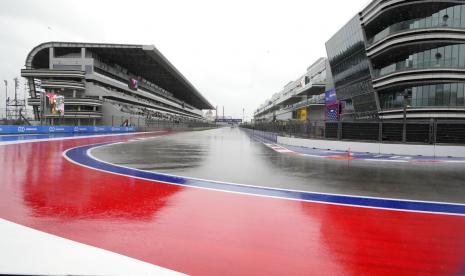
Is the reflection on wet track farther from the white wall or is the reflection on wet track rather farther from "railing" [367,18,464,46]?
"railing" [367,18,464,46]

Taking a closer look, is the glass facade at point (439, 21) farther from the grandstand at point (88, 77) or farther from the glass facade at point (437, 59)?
the grandstand at point (88, 77)

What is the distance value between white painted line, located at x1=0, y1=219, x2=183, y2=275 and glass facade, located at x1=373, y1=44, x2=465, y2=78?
40.5 metres

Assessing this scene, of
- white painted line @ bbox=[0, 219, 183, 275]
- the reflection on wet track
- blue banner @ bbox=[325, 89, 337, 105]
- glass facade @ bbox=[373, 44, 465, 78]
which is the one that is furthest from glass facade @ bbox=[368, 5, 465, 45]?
white painted line @ bbox=[0, 219, 183, 275]

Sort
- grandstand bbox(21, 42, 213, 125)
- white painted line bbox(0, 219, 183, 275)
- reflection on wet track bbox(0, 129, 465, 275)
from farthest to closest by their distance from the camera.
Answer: grandstand bbox(21, 42, 213, 125), reflection on wet track bbox(0, 129, 465, 275), white painted line bbox(0, 219, 183, 275)

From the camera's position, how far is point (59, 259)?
3604 mm

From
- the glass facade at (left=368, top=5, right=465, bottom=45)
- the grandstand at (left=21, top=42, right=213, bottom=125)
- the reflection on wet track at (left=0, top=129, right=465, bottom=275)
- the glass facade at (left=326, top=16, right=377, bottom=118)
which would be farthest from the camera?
the grandstand at (left=21, top=42, right=213, bottom=125)

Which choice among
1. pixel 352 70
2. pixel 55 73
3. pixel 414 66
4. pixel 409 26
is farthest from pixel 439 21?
pixel 55 73

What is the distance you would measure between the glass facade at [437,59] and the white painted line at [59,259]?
40548 millimetres

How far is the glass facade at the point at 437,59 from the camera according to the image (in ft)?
113

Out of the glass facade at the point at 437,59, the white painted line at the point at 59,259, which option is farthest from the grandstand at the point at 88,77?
the white painted line at the point at 59,259

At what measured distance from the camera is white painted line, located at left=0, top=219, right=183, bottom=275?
11.1ft

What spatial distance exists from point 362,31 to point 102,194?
44487mm

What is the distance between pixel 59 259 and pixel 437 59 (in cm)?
4186

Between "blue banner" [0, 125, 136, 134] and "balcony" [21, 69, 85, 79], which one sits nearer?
"blue banner" [0, 125, 136, 134]
